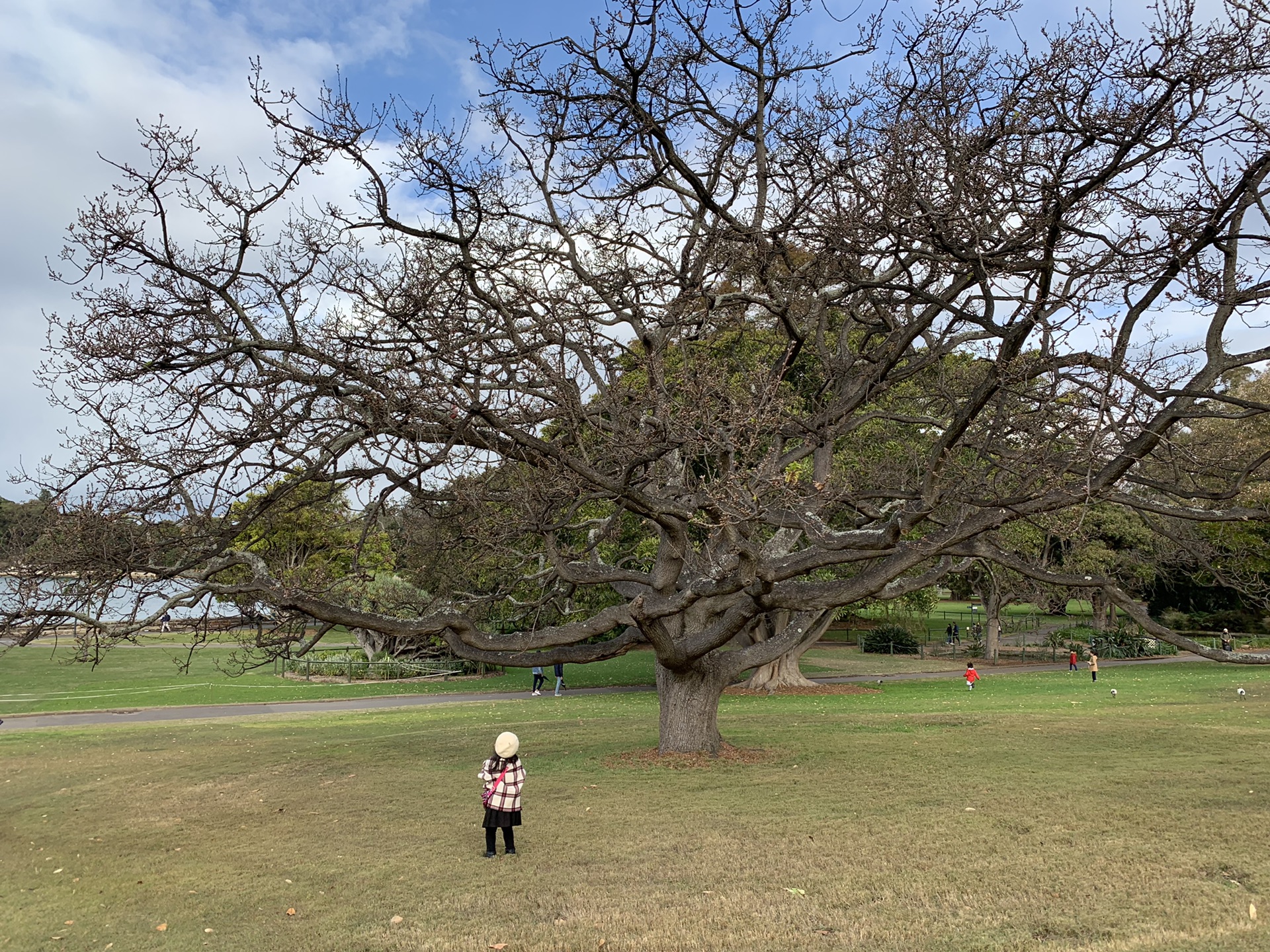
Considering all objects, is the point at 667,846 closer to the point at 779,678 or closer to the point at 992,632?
the point at 779,678

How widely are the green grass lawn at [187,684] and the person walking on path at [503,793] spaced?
62.1 feet

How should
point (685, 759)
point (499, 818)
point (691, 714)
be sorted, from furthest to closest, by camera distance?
1. point (691, 714)
2. point (685, 759)
3. point (499, 818)

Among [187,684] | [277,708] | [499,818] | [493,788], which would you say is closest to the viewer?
[499,818]

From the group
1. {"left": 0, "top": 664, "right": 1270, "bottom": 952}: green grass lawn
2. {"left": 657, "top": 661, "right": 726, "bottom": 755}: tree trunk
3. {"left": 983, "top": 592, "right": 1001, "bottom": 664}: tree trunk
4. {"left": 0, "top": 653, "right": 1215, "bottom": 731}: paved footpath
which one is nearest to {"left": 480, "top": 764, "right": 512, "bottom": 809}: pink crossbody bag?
{"left": 0, "top": 664, "right": 1270, "bottom": 952}: green grass lawn

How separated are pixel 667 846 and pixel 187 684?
33299 mm

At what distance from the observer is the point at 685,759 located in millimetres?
13500

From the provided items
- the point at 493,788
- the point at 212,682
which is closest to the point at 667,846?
the point at 493,788

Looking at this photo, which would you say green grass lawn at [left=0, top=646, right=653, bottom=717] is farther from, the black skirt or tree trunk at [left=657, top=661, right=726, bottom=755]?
the black skirt

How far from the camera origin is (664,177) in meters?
12.8

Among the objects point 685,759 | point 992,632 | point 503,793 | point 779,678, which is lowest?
point 685,759

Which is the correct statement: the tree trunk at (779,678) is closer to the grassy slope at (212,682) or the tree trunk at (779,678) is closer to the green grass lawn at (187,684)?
the green grass lawn at (187,684)

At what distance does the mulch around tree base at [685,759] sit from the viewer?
13.3 meters

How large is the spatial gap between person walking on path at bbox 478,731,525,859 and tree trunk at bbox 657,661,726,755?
502 centimetres

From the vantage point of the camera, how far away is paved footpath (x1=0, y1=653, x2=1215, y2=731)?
23781 millimetres
